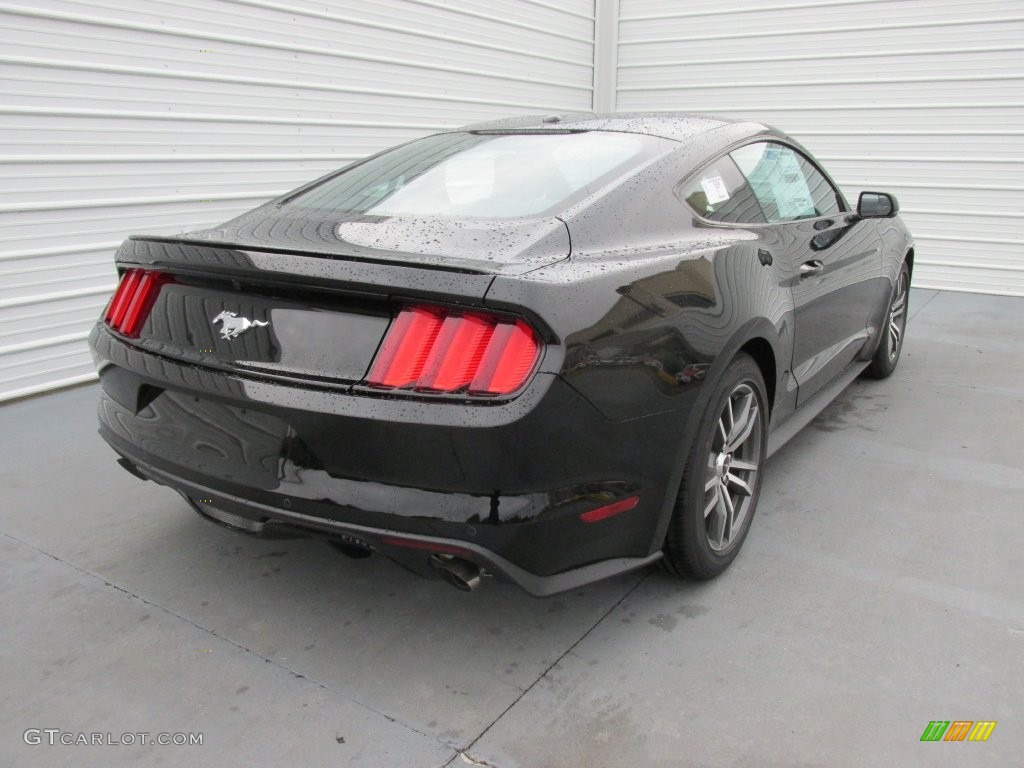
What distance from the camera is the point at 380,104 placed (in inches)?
257

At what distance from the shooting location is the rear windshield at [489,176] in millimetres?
2404

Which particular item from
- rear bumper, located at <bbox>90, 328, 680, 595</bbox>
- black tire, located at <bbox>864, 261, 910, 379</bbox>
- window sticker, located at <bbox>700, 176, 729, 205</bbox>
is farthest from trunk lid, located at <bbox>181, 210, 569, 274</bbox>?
black tire, located at <bbox>864, 261, 910, 379</bbox>

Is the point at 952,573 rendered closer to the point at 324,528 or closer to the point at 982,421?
the point at 982,421

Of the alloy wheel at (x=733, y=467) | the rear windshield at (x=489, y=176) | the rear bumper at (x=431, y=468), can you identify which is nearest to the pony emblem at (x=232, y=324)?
the rear bumper at (x=431, y=468)

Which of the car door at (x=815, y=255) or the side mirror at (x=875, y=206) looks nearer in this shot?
the car door at (x=815, y=255)

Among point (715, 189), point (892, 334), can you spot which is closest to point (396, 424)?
point (715, 189)

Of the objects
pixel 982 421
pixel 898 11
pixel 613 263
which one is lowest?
pixel 982 421

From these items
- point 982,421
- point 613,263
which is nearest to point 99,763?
point 613,263

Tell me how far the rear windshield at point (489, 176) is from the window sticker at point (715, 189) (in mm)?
177

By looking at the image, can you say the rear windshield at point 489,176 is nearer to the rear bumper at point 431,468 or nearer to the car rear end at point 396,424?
the car rear end at point 396,424

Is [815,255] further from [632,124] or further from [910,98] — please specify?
[910,98]

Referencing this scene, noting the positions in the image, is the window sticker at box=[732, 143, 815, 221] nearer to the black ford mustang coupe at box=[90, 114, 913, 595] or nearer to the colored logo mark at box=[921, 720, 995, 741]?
the black ford mustang coupe at box=[90, 114, 913, 595]

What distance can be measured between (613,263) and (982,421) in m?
3.00

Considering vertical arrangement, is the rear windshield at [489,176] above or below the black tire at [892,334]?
above
